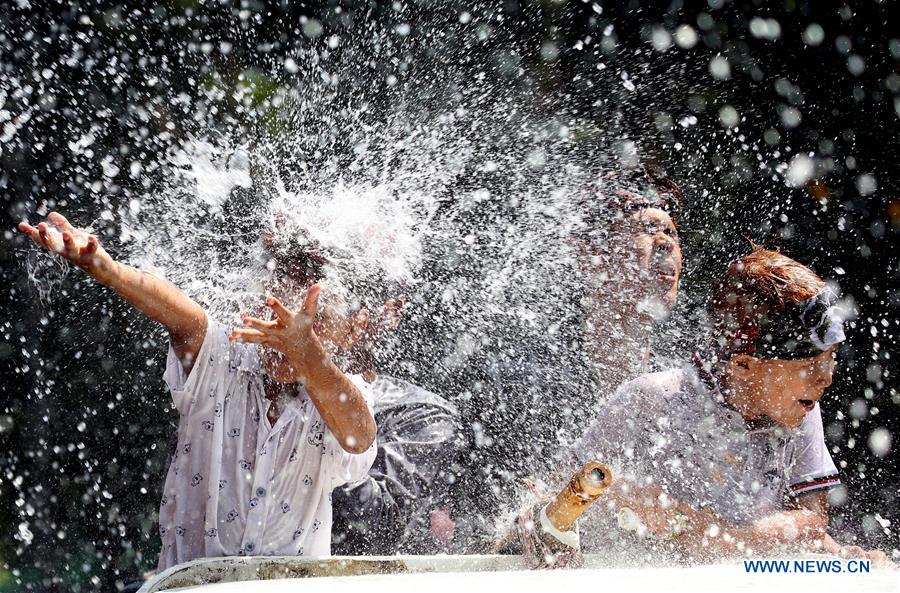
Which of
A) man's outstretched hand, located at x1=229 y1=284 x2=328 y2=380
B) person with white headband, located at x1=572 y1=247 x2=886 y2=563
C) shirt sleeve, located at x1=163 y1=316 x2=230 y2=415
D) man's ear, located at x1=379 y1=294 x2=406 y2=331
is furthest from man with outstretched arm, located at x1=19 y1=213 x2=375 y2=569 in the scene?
person with white headband, located at x1=572 y1=247 x2=886 y2=563

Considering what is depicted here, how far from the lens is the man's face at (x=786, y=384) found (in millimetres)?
2518

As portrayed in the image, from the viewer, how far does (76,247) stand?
75.5 inches

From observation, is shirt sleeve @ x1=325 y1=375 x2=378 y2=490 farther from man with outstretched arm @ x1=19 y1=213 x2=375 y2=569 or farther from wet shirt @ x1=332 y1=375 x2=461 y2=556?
wet shirt @ x1=332 y1=375 x2=461 y2=556

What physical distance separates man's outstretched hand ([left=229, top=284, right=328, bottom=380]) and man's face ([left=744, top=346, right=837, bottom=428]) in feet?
4.52

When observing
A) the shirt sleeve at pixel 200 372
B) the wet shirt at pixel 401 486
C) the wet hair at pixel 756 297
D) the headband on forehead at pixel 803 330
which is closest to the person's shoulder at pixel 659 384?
the wet hair at pixel 756 297

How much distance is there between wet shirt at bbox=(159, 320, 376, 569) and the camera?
229 cm

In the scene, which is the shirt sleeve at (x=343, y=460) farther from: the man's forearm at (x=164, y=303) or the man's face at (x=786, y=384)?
the man's face at (x=786, y=384)

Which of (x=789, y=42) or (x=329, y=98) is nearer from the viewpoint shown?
(x=789, y=42)

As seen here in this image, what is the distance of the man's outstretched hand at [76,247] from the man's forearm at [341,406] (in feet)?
1.80

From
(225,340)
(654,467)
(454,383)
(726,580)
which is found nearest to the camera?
(726,580)

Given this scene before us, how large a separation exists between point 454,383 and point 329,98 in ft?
Answer: 4.73

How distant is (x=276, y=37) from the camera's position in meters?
3.65

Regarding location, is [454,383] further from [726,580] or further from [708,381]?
[726,580]

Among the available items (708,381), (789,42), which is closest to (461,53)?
(789,42)
